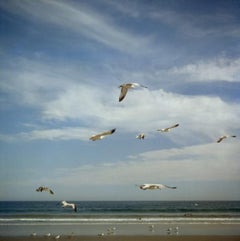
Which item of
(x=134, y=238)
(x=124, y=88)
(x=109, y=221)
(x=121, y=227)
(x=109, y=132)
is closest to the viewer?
(x=109, y=132)

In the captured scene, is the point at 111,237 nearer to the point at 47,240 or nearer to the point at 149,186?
the point at 47,240

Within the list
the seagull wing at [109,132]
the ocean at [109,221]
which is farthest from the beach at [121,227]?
the seagull wing at [109,132]

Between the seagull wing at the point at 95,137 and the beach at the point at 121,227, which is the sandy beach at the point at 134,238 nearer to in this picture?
the beach at the point at 121,227

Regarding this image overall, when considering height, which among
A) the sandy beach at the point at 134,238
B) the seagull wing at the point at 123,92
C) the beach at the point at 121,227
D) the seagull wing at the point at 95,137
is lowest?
the sandy beach at the point at 134,238

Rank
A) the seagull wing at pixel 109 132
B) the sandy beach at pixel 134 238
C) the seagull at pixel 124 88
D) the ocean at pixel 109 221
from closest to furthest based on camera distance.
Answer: the seagull wing at pixel 109 132
the seagull at pixel 124 88
the sandy beach at pixel 134 238
the ocean at pixel 109 221

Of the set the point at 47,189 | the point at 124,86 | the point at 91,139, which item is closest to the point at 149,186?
the point at 91,139

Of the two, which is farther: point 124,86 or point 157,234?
point 157,234

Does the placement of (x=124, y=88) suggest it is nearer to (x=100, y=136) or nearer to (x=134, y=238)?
(x=100, y=136)

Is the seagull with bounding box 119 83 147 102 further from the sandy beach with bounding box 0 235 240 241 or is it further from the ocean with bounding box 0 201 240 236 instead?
the ocean with bounding box 0 201 240 236

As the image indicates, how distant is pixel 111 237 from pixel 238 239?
468 cm

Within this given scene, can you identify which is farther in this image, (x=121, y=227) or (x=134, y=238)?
(x=121, y=227)

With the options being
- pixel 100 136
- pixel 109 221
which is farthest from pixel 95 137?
pixel 109 221

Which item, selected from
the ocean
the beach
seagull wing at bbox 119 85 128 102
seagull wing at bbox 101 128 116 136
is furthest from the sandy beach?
seagull wing at bbox 101 128 116 136

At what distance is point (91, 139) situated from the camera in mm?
8727
